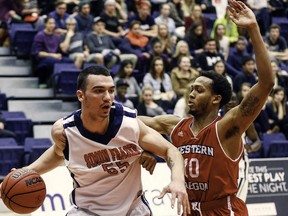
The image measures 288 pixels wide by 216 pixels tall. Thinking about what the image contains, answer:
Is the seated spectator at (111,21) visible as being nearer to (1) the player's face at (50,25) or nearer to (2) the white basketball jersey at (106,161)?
(1) the player's face at (50,25)

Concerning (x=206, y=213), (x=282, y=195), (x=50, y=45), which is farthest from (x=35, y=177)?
(x=50, y=45)

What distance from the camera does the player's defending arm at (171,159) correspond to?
5012mm

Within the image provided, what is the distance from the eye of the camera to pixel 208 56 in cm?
1373

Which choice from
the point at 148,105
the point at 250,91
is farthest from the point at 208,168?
the point at 148,105

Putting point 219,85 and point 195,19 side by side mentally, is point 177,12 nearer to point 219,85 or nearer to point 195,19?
point 195,19

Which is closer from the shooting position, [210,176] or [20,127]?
[210,176]

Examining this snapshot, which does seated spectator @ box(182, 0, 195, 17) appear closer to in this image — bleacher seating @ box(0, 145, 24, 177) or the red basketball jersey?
bleacher seating @ box(0, 145, 24, 177)

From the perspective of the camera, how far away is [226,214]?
5906 mm

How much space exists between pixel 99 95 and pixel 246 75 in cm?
835

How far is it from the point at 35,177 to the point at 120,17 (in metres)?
9.52

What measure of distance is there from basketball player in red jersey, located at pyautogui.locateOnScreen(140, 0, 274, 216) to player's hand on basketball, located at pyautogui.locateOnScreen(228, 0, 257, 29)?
47 cm

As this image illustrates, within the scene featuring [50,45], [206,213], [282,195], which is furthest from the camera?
[50,45]

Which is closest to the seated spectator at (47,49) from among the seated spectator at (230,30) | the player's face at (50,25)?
the player's face at (50,25)

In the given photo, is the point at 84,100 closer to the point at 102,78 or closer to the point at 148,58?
the point at 102,78
